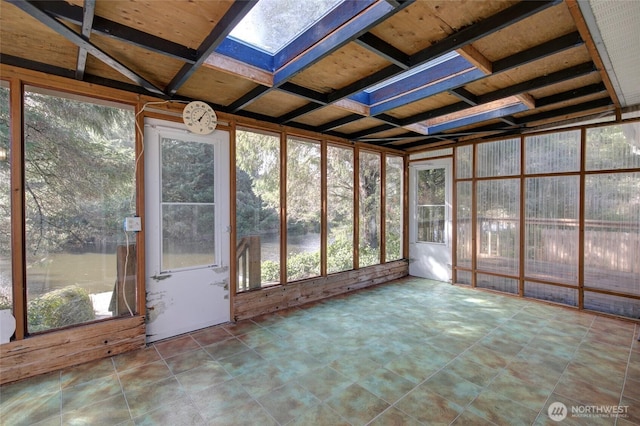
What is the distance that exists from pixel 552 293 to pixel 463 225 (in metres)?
1.62

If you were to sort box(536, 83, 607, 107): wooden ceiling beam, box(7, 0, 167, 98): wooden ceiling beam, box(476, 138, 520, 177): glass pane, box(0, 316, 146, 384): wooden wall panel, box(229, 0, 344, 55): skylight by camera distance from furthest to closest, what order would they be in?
box(476, 138, 520, 177): glass pane < box(536, 83, 607, 107): wooden ceiling beam < box(0, 316, 146, 384): wooden wall panel < box(229, 0, 344, 55): skylight < box(7, 0, 167, 98): wooden ceiling beam

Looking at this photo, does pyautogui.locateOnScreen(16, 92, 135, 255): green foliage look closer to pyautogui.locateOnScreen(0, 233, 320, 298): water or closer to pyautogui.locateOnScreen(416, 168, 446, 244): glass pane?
pyautogui.locateOnScreen(0, 233, 320, 298): water

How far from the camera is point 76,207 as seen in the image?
9.36 ft

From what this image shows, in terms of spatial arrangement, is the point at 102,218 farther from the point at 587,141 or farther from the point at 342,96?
the point at 587,141

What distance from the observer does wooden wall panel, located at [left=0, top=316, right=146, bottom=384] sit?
2467mm

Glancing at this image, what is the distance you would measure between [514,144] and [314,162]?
3.24 m

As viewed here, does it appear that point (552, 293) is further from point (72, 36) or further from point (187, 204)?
point (72, 36)

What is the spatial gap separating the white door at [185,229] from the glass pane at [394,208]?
11.0 ft

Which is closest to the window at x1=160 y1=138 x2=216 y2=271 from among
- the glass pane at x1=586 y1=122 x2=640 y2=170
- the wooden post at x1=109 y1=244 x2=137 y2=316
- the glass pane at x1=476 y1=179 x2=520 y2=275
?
the wooden post at x1=109 y1=244 x2=137 y2=316

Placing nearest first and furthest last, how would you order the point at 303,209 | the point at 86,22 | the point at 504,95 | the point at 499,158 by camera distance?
the point at 86,22 < the point at 504,95 < the point at 303,209 < the point at 499,158

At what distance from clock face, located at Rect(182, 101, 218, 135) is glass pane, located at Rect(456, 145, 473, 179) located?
421 centimetres

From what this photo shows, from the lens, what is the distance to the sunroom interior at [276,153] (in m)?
2.12

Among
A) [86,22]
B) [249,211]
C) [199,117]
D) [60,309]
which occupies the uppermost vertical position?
[86,22]

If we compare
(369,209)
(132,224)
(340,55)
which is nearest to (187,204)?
(132,224)
